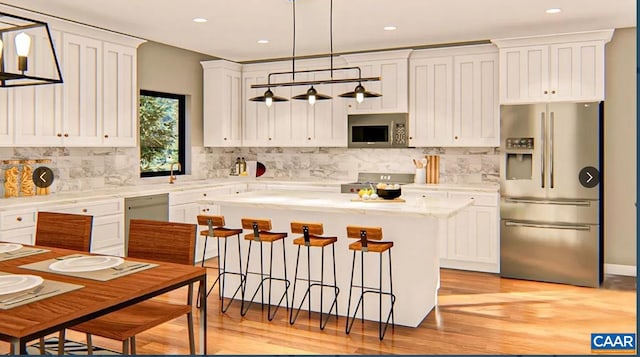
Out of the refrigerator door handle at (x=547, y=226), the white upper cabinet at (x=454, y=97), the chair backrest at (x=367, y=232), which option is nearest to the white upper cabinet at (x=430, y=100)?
the white upper cabinet at (x=454, y=97)

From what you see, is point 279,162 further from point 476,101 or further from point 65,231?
point 65,231

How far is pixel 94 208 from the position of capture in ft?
16.2

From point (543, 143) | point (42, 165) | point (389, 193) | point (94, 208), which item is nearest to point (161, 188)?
point (94, 208)

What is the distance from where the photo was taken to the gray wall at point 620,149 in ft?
18.4

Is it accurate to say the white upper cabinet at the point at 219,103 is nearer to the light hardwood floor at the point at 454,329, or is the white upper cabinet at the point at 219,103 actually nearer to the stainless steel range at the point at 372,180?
the stainless steel range at the point at 372,180

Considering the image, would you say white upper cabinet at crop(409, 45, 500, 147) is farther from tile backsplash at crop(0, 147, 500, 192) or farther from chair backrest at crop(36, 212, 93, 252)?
chair backrest at crop(36, 212, 93, 252)

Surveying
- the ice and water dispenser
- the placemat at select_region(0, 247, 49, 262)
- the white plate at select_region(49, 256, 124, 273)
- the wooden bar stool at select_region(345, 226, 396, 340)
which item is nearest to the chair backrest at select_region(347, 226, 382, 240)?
the wooden bar stool at select_region(345, 226, 396, 340)

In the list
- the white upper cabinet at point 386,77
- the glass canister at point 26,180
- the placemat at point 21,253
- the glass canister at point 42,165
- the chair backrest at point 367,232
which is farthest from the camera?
the white upper cabinet at point 386,77

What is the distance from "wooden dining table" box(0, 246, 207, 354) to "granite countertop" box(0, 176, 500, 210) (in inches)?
76.8

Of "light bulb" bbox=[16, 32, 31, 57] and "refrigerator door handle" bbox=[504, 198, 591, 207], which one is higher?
"light bulb" bbox=[16, 32, 31, 57]

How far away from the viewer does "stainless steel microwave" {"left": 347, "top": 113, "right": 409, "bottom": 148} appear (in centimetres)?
638

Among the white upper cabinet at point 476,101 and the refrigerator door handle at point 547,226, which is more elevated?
the white upper cabinet at point 476,101

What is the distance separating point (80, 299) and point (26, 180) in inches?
131

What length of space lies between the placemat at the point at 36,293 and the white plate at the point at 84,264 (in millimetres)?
193
